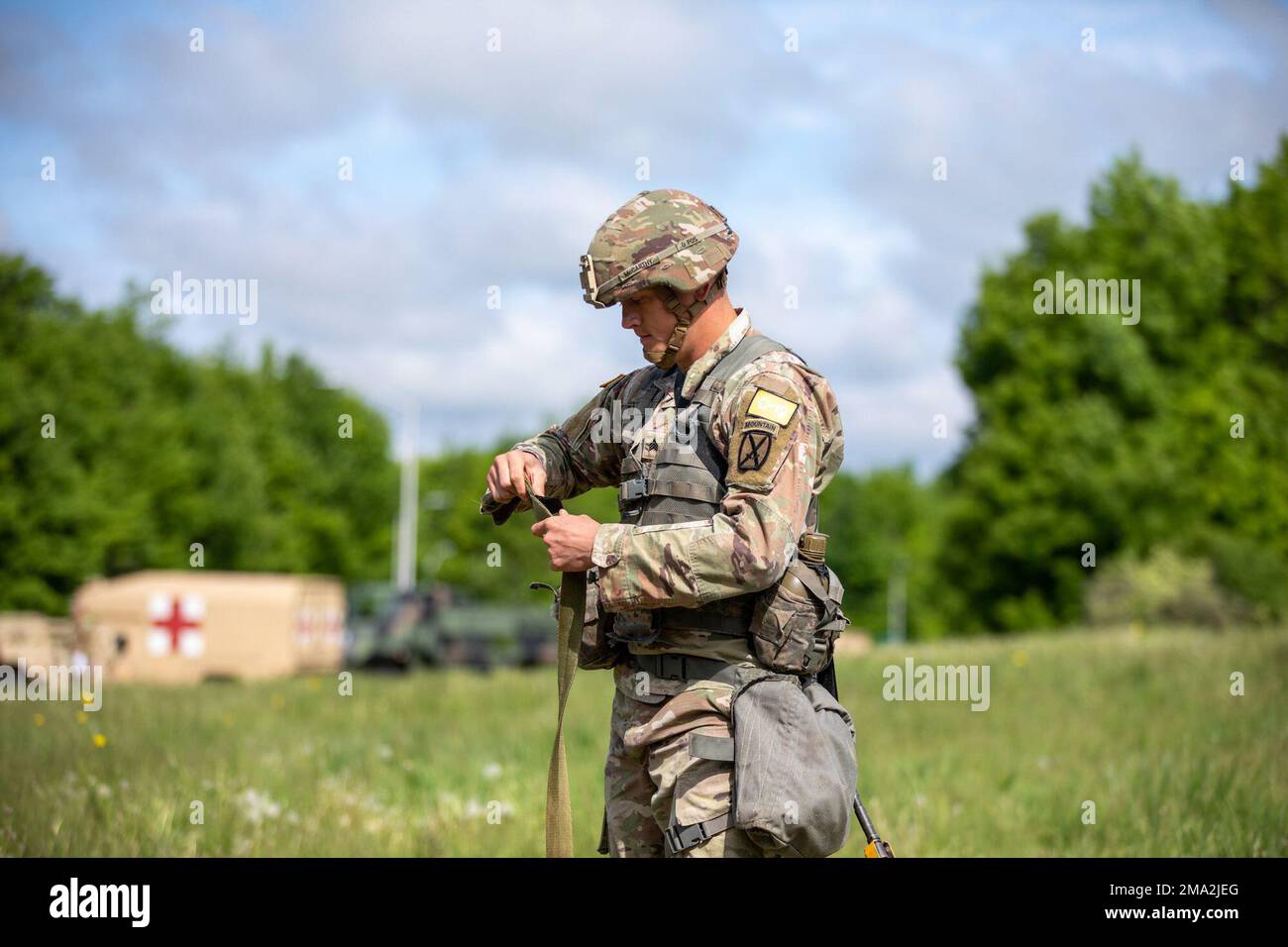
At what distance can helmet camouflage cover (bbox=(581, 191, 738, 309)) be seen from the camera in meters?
3.50

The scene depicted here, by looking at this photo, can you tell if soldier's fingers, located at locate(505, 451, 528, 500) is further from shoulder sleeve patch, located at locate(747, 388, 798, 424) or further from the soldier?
shoulder sleeve patch, located at locate(747, 388, 798, 424)

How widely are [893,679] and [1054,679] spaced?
1752 mm

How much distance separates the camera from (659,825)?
3.61 meters

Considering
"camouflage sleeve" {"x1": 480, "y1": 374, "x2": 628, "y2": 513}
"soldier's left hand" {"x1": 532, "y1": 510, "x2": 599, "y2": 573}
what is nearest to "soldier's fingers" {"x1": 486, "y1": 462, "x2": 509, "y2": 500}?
"camouflage sleeve" {"x1": 480, "y1": 374, "x2": 628, "y2": 513}

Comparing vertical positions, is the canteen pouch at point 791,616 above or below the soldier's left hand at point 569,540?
below

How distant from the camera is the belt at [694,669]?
11.6 feet

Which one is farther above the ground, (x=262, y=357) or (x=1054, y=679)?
(x=262, y=357)

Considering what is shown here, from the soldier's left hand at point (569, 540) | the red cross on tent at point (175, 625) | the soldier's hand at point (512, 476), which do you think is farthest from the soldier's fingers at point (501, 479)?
the red cross on tent at point (175, 625)

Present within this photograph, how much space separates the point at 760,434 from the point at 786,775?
32.8 inches

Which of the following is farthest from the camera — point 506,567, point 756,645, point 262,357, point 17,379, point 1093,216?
point 262,357

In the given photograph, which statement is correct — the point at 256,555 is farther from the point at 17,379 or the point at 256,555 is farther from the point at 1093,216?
the point at 1093,216

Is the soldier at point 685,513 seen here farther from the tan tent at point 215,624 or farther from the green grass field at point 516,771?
the tan tent at point 215,624

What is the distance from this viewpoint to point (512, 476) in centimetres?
377

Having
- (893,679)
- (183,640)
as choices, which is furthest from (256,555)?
(893,679)
